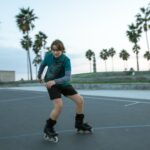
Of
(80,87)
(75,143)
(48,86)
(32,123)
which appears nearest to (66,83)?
(48,86)

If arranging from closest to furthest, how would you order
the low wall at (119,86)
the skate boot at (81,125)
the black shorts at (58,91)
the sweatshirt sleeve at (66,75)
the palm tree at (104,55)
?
the sweatshirt sleeve at (66,75) → the black shorts at (58,91) → the skate boot at (81,125) → the low wall at (119,86) → the palm tree at (104,55)

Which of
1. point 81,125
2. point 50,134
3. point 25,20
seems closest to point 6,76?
point 25,20

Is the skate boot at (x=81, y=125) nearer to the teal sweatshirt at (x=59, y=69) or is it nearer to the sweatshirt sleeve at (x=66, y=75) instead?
the teal sweatshirt at (x=59, y=69)

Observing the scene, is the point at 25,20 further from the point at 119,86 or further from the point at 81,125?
the point at 81,125

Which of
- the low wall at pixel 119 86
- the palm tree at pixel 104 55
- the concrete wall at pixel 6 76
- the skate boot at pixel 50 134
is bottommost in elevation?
the skate boot at pixel 50 134

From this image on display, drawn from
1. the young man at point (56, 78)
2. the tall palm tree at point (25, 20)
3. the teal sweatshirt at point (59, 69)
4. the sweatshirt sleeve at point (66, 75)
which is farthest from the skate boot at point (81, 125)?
the tall palm tree at point (25, 20)

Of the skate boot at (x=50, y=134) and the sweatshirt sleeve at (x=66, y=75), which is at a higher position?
the sweatshirt sleeve at (x=66, y=75)

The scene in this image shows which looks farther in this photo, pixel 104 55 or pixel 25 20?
pixel 104 55

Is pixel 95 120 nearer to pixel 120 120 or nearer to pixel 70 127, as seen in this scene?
pixel 120 120

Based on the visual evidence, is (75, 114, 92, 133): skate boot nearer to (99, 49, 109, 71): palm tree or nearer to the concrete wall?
the concrete wall

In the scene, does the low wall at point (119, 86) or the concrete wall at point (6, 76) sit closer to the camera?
the low wall at point (119, 86)

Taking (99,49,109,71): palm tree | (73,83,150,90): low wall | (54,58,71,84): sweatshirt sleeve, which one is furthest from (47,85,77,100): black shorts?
(99,49,109,71): palm tree

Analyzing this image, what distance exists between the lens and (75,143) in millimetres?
6059

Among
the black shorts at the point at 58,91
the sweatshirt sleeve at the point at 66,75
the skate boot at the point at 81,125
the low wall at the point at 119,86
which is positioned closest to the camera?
the sweatshirt sleeve at the point at 66,75
